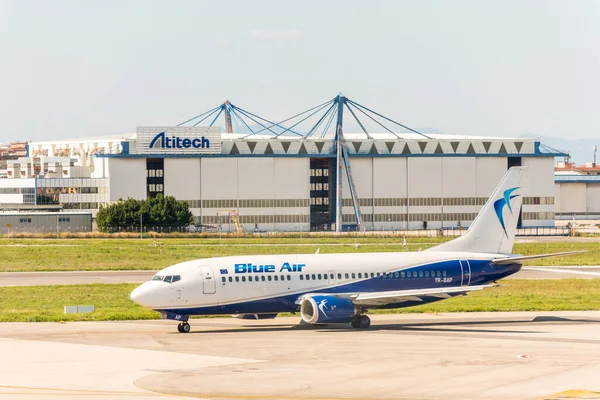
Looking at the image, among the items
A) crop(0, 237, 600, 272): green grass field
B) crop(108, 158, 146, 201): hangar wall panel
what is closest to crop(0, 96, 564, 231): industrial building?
crop(108, 158, 146, 201): hangar wall panel

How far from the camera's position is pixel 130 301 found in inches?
2397

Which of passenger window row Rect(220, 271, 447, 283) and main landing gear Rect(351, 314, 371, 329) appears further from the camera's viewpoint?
main landing gear Rect(351, 314, 371, 329)

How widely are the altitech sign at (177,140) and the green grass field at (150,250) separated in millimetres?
39253

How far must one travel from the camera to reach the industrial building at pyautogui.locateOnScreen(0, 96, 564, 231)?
164500 mm

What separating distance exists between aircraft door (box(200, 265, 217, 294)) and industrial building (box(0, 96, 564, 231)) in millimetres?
115677

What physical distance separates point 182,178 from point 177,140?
6486 mm

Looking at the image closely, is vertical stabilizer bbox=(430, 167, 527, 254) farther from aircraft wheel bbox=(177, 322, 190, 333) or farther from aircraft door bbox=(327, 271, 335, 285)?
aircraft wheel bbox=(177, 322, 190, 333)

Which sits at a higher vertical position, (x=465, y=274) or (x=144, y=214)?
(x=144, y=214)

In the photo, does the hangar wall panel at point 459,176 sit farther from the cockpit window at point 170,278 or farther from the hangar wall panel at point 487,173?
the cockpit window at point 170,278

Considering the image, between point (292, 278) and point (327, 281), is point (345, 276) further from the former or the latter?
point (292, 278)

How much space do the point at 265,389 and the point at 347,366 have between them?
5.45m

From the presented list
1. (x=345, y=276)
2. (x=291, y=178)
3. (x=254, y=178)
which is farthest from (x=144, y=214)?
(x=345, y=276)

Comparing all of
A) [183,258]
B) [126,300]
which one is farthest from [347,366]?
[183,258]

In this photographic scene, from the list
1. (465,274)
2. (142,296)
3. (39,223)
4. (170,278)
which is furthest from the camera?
(39,223)
